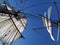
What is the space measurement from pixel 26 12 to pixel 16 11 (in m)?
0.09

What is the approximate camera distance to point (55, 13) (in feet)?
4.62

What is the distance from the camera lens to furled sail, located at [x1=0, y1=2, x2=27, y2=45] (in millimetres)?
1365

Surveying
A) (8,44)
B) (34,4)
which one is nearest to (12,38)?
(8,44)

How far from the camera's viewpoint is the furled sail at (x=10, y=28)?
137cm

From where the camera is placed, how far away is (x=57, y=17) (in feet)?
4.48

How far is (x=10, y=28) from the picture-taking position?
1403 millimetres

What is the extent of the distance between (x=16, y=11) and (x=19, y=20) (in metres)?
0.11

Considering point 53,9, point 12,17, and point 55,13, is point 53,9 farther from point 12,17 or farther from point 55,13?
point 12,17

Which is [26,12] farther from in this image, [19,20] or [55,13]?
[55,13]

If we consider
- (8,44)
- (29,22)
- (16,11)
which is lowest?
(8,44)

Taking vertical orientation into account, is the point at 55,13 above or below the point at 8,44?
above

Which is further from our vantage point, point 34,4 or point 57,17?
point 34,4

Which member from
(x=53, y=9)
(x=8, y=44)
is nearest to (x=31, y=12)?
(x=53, y=9)

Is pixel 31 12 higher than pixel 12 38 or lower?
higher
